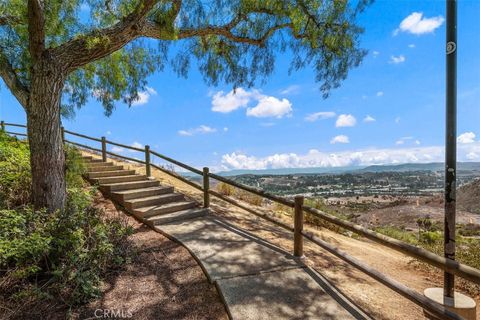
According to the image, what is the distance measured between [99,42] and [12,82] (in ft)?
6.82

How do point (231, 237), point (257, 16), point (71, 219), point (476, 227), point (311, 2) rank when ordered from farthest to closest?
1. point (476, 227)
2. point (257, 16)
3. point (311, 2)
4. point (231, 237)
5. point (71, 219)

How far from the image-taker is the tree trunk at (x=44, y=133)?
491 centimetres

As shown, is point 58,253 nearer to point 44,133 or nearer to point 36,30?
point 44,133

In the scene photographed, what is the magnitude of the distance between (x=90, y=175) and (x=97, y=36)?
14.8 ft

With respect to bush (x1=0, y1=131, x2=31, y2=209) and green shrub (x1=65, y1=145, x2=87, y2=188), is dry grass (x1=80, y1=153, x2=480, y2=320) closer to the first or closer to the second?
green shrub (x1=65, y1=145, x2=87, y2=188)

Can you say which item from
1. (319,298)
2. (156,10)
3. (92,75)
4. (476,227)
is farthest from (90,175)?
(476,227)

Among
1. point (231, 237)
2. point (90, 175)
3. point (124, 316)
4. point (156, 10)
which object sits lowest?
point (124, 316)

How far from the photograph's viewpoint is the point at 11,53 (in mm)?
6547

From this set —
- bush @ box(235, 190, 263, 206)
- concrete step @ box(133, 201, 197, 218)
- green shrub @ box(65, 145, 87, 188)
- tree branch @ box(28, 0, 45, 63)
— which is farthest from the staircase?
tree branch @ box(28, 0, 45, 63)

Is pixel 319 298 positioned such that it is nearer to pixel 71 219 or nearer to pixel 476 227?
pixel 71 219

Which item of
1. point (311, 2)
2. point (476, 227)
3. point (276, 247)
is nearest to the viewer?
point (276, 247)

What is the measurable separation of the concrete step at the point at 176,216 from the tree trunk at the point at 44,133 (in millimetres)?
1770

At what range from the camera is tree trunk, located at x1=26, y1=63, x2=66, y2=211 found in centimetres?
491

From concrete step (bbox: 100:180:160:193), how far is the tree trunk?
2.50 metres
